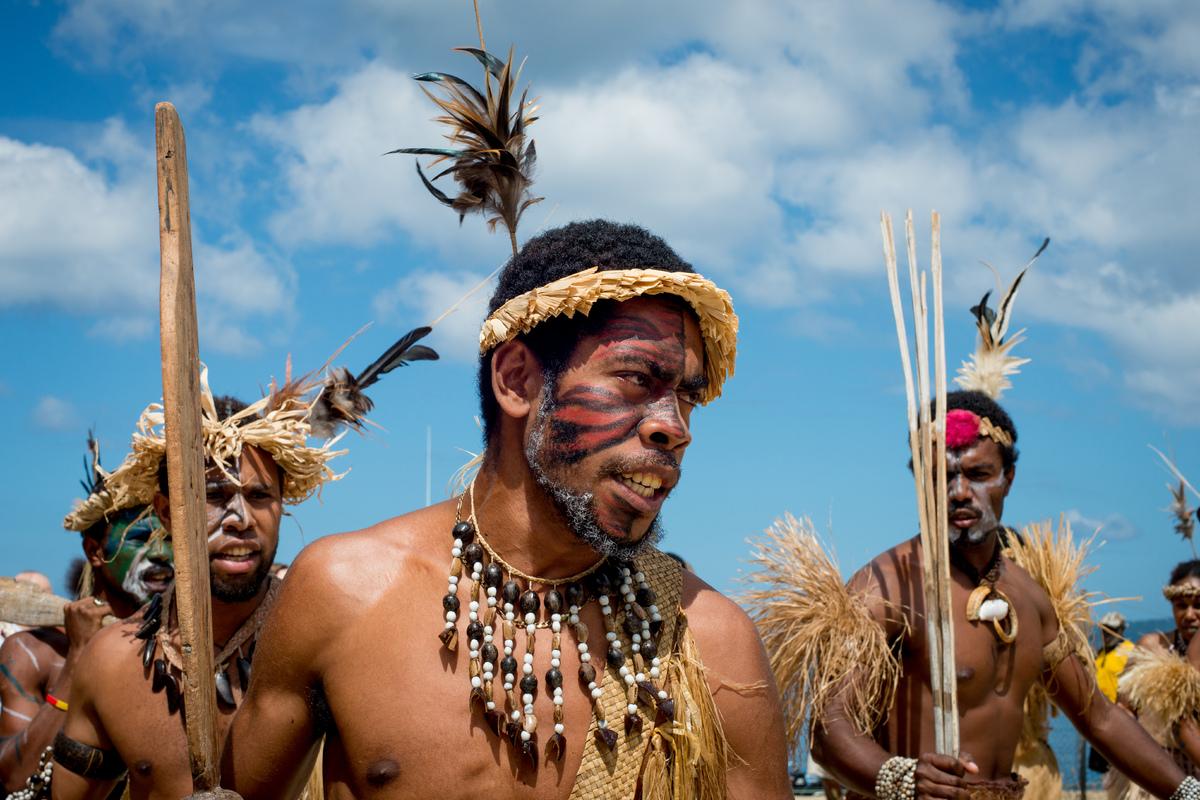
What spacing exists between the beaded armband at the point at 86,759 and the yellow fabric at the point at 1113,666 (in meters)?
7.08

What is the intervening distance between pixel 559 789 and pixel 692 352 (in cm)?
99

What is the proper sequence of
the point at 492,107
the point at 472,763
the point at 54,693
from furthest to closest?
the point at 54,693
the point at 492,107
the point at 472,763

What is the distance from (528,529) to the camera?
9.09 feet

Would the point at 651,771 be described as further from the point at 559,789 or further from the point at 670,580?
the point at 670,580

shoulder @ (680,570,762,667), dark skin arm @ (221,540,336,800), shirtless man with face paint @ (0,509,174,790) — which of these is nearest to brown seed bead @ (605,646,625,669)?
shoulder @ (680,570,762,667)

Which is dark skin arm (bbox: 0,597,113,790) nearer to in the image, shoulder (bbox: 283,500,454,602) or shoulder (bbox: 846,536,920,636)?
shoulder (bbox: 283,500,454,602)

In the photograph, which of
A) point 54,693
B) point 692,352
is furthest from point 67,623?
point 692,352

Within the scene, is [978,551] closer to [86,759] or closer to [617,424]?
[617,424]

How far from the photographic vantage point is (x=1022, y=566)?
19.5ft

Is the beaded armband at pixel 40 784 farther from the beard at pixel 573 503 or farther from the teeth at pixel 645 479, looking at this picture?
the teeth at pixel 645 479

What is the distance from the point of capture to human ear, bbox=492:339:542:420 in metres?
2.79

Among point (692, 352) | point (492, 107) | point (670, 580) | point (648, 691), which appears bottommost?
point (648, 691)

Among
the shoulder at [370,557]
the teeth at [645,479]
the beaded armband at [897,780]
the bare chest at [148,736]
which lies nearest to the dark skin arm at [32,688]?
the bare chest at [148,736]

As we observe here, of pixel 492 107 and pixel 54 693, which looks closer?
pixel 492 107
